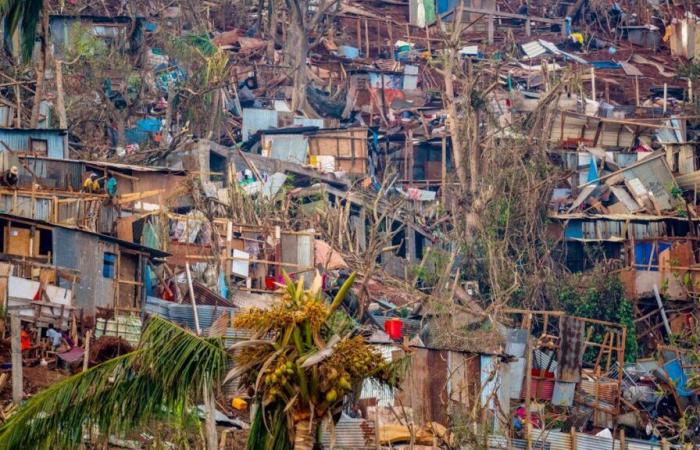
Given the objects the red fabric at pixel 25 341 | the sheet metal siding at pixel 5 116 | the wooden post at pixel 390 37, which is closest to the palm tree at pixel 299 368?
the red fabric at pixel 25 341

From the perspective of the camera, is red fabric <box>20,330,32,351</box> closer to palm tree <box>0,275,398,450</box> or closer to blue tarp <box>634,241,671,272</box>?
palm tree <box>0,275,398,450</box>

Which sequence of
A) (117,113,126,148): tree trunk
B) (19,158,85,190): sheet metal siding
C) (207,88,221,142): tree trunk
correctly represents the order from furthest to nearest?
(207,88,221,142): tree trunk → (117,113,126,148): tree trunk → (19,158,85,190): sheet metal siding

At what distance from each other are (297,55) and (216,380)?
30.9m

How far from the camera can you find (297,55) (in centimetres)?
4047

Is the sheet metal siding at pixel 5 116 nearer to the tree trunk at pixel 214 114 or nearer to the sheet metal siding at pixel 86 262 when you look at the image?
the tree trunk at pixel 214 114

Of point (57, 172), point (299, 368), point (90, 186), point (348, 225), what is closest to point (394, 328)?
point (90, 186)

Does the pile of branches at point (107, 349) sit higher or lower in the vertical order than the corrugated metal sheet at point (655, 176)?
lower

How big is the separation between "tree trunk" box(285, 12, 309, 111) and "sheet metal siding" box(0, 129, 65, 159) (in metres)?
11.5

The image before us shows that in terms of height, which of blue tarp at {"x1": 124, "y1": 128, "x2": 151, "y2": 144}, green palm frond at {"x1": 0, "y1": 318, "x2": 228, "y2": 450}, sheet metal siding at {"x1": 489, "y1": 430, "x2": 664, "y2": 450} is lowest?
sheet metal siding at {"x1": 489, "y1": 430, "x2": 664, "y2": 450}

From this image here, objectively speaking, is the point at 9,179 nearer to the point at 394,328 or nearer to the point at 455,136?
the point at 394,328

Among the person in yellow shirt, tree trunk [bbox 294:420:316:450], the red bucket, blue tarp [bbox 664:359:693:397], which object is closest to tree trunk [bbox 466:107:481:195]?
blue tarp [bbox 664:359:693:397]

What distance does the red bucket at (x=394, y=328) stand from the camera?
83.8ft

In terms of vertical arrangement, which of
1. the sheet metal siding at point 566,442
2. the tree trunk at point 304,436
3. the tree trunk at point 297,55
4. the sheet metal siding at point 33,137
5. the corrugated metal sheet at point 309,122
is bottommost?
the sheet metal siding at point 566,442

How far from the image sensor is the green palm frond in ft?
32.4
